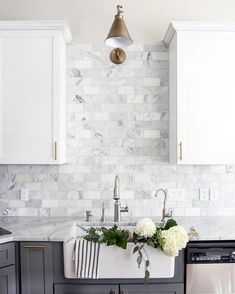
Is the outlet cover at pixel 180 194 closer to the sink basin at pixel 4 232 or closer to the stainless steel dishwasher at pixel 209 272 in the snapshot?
the stainless steel dishwasher at pixel 209 272

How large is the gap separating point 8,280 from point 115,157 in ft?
3.84

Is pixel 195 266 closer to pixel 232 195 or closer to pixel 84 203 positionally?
pixel 232 195

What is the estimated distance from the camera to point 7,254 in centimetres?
171

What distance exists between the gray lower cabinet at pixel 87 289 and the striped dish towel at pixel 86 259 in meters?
0.12

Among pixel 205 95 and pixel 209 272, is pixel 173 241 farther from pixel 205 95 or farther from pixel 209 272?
pixel 205 95

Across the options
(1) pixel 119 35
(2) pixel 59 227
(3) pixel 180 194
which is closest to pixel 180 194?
(3) pixel 180 194

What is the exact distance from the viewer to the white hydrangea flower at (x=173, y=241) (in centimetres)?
153

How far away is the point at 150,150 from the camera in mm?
2330

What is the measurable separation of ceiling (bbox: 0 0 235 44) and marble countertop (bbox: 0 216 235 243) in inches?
59.3

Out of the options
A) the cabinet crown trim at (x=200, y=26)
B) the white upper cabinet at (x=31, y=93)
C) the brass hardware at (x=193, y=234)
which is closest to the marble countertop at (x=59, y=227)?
the brass hardware at (x=193, y=234)

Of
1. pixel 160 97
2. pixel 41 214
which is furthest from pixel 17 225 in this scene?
pixel 160 97

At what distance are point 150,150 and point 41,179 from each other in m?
0.96

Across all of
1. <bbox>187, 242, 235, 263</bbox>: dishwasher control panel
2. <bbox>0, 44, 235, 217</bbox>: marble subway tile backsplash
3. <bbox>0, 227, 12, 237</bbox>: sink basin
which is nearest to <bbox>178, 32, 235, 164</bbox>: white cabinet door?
<bbox>0, 44, 235, 217</bbox>: marble subway tile backsplash

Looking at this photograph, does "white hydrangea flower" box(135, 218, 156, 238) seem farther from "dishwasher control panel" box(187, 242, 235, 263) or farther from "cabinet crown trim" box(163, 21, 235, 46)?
"cabinet crown trim" box(163, 21, 235, 46)
